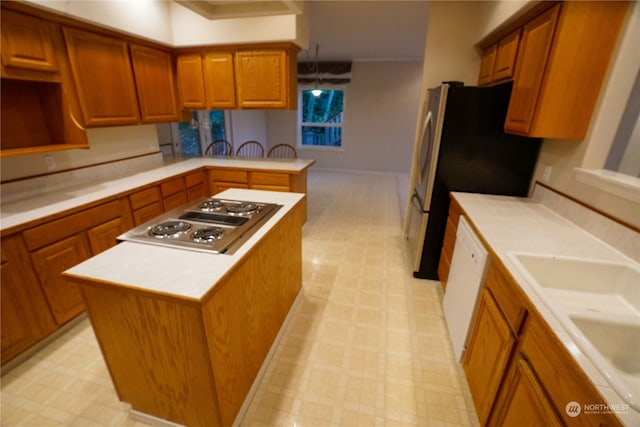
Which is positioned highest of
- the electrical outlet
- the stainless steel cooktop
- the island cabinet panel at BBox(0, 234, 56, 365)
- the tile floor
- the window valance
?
the window valance

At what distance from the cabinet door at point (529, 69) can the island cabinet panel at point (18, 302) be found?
3071 millimetres

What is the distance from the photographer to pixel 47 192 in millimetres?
2211

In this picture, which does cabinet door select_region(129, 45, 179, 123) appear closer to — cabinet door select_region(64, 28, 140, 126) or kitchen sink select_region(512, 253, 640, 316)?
cabinet door select_region(64, 28, 140, 126)

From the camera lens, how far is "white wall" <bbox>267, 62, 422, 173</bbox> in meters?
6.18

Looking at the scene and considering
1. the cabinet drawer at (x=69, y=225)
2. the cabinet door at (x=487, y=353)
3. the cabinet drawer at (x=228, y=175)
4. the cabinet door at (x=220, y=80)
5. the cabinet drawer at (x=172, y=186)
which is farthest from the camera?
the cabinet drawer at (x=228, y=175)

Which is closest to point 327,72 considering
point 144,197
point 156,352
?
point 144,197

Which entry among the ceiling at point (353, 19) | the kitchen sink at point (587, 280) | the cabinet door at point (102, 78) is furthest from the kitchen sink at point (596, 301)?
the cabinet door at point (102, 78)

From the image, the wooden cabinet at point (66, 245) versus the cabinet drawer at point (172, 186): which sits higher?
the cabinet drawer at point (172, 186)

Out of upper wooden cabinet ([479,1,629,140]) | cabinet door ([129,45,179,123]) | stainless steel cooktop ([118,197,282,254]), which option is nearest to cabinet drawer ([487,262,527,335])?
upper wooden cabinet ([479,1,629,140])

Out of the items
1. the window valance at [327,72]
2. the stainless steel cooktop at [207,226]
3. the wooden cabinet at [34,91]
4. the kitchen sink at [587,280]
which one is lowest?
the kitchen sink at [587,280]

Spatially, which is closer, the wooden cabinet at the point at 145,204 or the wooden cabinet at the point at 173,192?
the wooden cabinet at the point at 145,204

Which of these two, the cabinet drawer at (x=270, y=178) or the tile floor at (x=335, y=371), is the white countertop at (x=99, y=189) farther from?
the tile floor at (x=335, y=371)

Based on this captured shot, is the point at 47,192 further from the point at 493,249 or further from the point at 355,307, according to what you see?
the point at 493,249

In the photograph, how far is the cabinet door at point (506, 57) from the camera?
76.1 inches
